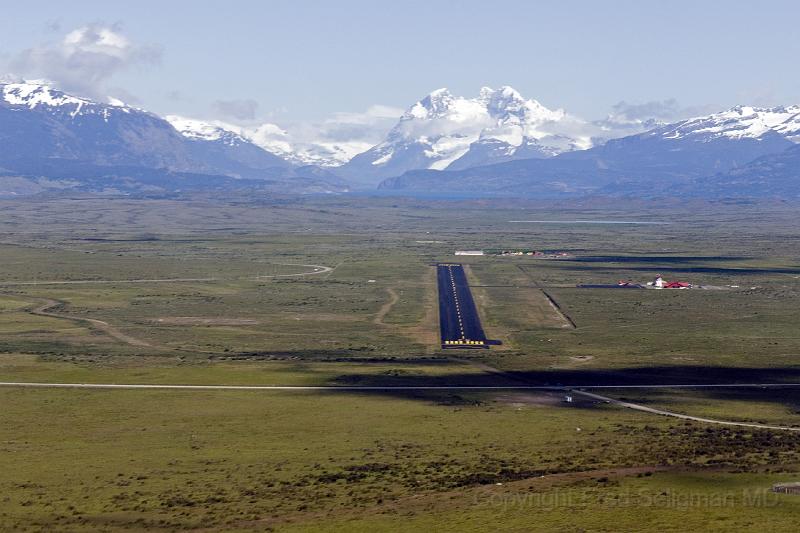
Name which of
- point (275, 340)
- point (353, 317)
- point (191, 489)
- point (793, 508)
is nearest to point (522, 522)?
point (793, 508)

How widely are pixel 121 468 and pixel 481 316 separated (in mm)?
105029

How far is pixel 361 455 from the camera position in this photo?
89375 mm

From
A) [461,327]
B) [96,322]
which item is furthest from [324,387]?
[96,322]

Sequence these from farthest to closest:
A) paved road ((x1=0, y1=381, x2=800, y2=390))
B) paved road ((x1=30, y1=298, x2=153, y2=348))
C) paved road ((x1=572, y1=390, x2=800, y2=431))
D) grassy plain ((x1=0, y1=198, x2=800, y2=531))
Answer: paved road ((x1=30, y1=298, x2=153, y2=348)), paved road ((x1=0, y1=381, x2=800, y2=390)), paved road ((x1=572, y1=390, x2=800, y2=431)), grassy plain ((x1=0, y1=198, x2=800, y2=531))

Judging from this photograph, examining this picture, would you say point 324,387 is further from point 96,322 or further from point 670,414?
point 96,322

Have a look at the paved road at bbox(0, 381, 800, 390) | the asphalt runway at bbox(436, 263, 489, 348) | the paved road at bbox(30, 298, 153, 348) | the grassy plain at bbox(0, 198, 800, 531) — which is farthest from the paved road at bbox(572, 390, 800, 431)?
the paved road at bbox(30, 298, 153, 348)

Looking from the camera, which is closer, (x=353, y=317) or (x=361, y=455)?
(x=361, y=455)

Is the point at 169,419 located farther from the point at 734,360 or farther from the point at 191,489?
the point at 734,360

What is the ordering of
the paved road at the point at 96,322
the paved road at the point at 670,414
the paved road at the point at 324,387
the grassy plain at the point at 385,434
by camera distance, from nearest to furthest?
the grassy plain at the point at 385,434, the paved road at the point at 670,414, the paved road at the point at 324,387, the paved road at the point at 96,322

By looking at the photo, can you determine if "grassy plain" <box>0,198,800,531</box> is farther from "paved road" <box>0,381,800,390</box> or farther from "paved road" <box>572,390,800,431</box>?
"paved road" <box>0,381,800,390</box>

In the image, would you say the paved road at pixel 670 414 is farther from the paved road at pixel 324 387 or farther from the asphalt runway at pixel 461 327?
the asphalt runway at pixel 461 327

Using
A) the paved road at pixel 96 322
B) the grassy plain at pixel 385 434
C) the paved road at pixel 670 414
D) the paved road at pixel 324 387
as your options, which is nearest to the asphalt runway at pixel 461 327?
the grassy plain at pixel 385 434

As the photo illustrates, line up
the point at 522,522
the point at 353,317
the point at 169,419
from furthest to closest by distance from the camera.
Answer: the point at 353,317
the point at 169,419
the point at 522,522

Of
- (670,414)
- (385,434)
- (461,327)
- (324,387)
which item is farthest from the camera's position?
(461,327)
